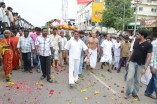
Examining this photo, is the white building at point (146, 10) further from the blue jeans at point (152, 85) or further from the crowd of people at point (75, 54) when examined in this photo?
the blue jeans at point (152, 85)

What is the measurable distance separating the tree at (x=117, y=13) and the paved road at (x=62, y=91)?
3394cm

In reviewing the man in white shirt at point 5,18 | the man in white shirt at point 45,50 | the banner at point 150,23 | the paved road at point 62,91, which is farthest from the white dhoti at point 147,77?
the banner at point 150,23

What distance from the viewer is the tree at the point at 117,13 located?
43.9 m

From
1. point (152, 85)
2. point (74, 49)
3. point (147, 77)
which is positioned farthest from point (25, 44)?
point (152, 85)

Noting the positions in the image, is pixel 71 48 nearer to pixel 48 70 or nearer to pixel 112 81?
pixel 48 70

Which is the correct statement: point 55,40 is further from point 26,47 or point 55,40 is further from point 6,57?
point 6,57

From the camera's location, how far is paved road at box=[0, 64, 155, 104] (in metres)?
7.54

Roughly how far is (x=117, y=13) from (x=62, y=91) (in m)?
37.8

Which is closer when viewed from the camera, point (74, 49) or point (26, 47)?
point (74, 49)

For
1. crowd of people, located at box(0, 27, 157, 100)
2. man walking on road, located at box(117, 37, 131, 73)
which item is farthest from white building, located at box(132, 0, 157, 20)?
man walking on road, located at box(117, 37, 131, 73)

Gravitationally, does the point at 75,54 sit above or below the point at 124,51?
above

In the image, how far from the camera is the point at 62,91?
28.3ft

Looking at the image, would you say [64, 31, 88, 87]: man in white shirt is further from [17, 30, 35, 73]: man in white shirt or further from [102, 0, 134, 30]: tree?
[102, 0, 134, 30]: tree

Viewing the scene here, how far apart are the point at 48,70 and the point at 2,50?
184cm
